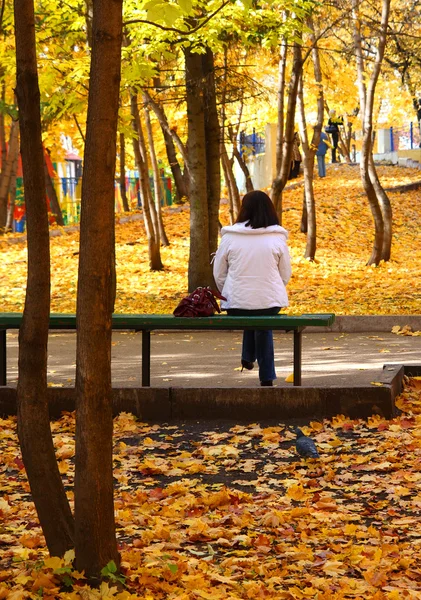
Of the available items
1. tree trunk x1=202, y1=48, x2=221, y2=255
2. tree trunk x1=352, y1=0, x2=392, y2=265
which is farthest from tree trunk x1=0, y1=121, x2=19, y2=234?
tree trunk x1=202, y1=48, x2=221, y2=255

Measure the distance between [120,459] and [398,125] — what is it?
149 feet

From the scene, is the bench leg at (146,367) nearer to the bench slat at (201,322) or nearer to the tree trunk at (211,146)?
the bench slat at (201,322)

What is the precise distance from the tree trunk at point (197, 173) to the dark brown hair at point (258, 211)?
6.08 metres

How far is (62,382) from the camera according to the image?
31.6 ft

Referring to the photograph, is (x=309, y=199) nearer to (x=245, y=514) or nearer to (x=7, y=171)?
(x=7, y=171)

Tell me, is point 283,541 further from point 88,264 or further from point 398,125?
point 398,125

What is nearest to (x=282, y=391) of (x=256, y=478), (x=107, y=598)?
(x=256, y=478)

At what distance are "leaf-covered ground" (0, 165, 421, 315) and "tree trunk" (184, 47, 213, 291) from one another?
0.97 metres

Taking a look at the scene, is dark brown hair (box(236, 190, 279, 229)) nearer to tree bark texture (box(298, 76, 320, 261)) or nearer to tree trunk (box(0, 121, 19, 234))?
tree bark texture (box(298, 76, 320, 261))

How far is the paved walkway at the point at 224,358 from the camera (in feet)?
31.8

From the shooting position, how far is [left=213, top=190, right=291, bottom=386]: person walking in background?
8961 millimetres

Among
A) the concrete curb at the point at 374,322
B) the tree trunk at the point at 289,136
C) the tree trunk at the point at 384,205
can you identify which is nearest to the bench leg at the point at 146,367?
the concrete curb at the point at 374,322

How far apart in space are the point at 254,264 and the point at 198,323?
28.9 inches

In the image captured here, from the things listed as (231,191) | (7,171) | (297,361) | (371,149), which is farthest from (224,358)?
(7,171)
